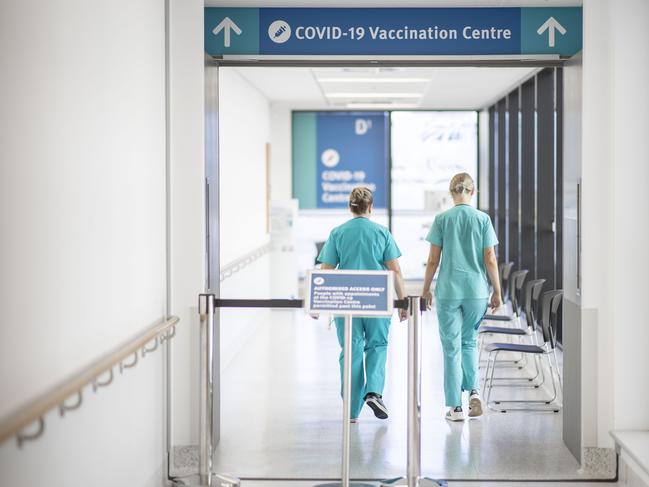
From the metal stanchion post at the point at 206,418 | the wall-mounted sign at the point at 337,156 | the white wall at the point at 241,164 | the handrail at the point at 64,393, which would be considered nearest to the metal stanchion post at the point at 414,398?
the metal stanchion post at the point at 206,418

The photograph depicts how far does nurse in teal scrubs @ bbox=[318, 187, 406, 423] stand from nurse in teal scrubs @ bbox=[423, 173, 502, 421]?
0.36m

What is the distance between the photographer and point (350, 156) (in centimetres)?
1459

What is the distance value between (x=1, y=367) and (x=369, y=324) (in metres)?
3.61

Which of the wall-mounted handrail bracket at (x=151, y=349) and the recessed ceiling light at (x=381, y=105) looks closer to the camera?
the wall-mounted handrail bracket at (x=151, y=349)

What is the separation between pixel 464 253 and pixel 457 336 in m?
0.56

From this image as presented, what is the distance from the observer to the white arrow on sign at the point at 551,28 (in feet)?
17.1

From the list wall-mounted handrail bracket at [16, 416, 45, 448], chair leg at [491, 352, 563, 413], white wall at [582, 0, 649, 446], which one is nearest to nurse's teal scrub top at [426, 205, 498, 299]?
chair leg at [491, 352, 563, 413]

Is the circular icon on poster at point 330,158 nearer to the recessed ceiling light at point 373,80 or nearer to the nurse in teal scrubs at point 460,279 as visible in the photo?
the recessed ceiling light at point 373,80

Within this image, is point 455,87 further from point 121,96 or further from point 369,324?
point 121,96

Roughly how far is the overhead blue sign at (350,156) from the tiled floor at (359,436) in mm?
6236

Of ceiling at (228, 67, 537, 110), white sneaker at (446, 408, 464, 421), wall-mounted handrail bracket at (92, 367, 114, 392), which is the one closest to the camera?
wall-mounted handrail bracket at (92, 367, 114, 392)

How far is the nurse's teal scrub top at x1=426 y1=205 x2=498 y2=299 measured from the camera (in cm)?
620

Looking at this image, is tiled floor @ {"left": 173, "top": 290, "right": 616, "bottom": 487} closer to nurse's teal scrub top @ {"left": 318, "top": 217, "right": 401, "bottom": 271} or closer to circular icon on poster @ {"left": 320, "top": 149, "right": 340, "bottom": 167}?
nurse's teal scrub top @ {"left": 318, "top": 217, "right": 401, "bottom": 271}

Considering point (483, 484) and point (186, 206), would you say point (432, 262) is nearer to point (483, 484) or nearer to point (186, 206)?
point (483, 484)
